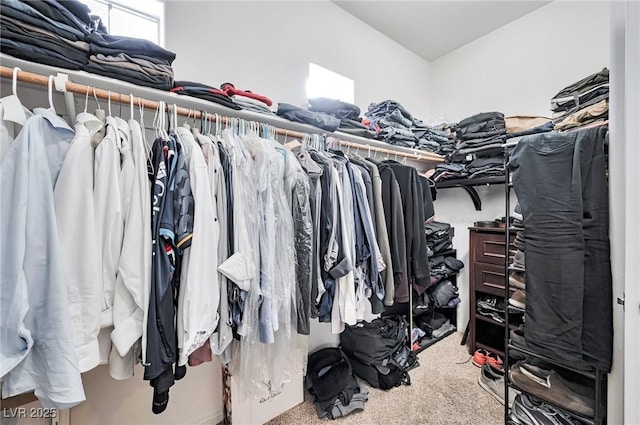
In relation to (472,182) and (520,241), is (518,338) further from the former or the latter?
(472,182)

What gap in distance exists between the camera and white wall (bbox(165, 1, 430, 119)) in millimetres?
1476

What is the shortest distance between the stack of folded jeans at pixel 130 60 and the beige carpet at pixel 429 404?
6.32 feet

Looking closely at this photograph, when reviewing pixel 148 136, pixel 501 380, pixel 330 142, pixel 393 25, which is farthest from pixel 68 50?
pixel 501 380

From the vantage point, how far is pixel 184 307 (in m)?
0.81

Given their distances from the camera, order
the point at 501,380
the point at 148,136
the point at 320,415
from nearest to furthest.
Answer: the point at 148,136, the point at 320,415, the point at 501,380

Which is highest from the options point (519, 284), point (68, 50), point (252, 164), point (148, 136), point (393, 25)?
point (393, 25)

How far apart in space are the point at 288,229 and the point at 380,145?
1187 millimetres

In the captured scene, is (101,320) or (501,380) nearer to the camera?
(101,320)

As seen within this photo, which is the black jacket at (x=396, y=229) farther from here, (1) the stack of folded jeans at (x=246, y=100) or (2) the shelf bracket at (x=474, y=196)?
(2) the shelf bracket at (x=474, y=196)

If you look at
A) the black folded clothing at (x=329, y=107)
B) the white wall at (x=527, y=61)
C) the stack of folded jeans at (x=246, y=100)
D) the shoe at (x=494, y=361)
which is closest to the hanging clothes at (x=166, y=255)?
the stack of folded jeans at (x=246, y=100)

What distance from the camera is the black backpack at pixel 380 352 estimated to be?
1872 millimetres

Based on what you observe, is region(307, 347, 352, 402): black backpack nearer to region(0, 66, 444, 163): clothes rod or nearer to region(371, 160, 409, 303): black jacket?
region(371, 160, 409, 303): black jacket

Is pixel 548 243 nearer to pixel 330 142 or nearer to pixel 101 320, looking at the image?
pixel 330 142

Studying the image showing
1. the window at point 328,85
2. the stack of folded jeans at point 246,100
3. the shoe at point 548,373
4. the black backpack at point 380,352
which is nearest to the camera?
the shoe at point 548,373
